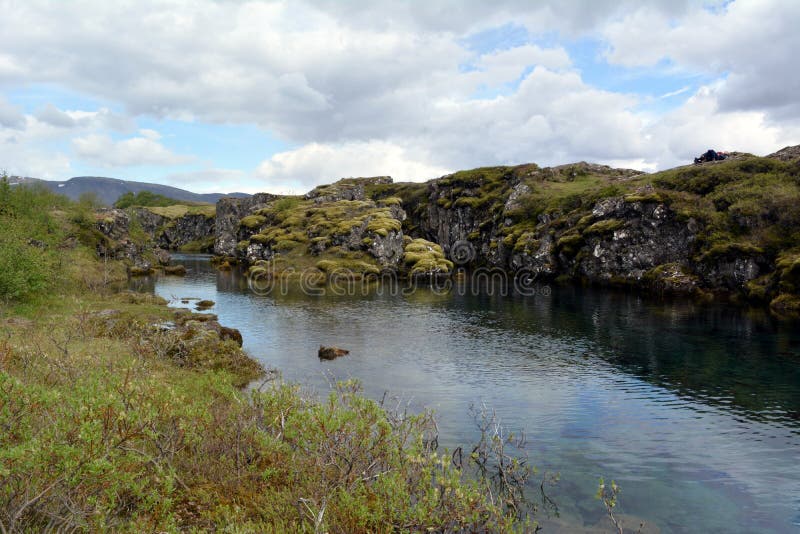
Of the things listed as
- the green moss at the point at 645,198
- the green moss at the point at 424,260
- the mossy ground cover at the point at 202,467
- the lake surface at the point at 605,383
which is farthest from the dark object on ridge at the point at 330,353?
the green moss at the point at 645,198

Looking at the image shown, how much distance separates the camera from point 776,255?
75000 mm

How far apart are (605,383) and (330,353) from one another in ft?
73.7

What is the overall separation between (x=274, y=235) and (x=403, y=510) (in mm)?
130522

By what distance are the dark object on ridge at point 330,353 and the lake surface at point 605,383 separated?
1096mm

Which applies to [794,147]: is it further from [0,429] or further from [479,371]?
[0,429]

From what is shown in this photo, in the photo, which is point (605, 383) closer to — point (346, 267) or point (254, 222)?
point (346, 267)

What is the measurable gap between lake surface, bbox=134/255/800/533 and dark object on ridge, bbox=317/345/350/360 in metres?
1.10

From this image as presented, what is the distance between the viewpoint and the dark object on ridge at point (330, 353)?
42.6m

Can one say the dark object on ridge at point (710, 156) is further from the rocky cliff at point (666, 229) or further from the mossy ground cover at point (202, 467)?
the mossy ground cover at point (202, 467)

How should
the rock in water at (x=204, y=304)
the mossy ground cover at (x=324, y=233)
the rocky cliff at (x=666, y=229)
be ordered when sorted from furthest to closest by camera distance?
the mossy ground cover at (x=324, y=233) < the rocky cliff at (x=666, y=229) < the rock in water at (x=204, y=304)

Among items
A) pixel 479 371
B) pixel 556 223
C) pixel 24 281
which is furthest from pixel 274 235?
pixel 479 371

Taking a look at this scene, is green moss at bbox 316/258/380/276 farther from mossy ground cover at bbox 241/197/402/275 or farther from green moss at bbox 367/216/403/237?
green moss at bbox 367/216/403/237

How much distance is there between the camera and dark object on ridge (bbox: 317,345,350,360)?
140 feet

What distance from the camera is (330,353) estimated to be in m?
42.8
